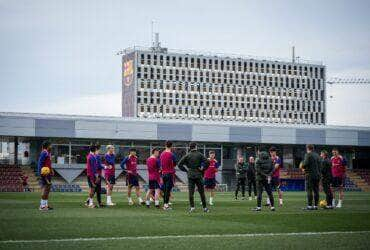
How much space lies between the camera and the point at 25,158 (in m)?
63.7

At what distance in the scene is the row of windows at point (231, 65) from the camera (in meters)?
160

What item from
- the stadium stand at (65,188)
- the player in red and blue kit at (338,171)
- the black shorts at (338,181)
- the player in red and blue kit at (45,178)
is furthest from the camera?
the stadium stand at (65,188)

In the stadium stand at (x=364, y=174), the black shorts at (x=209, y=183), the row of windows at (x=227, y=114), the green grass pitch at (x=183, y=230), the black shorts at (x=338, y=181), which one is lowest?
the stadium stand at (x=364, y=174)

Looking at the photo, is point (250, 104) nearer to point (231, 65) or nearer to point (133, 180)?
point (231, 65)

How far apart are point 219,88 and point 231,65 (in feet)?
22.6

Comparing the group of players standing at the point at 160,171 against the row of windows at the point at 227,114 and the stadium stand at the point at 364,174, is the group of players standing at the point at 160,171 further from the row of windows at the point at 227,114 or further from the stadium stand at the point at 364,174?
the row of windows at the point at 227,114

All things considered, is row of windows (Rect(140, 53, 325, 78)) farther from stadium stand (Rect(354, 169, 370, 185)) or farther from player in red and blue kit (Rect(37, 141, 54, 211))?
player in red and blue kit (Rect(37, 141, 54, 211))

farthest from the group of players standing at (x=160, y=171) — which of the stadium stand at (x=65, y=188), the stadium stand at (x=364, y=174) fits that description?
the stadium stand at (x=364, y=174)

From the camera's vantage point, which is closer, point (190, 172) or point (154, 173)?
point (190, 172)

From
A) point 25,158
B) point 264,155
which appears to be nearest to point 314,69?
point 25,158

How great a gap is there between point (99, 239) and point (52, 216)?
229 inches

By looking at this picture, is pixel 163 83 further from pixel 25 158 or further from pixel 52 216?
pixel 52 216

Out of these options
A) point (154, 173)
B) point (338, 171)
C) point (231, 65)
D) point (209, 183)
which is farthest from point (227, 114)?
point (154, 173)

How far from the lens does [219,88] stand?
170500 millimetres
